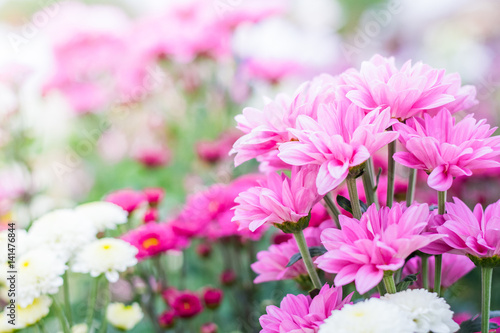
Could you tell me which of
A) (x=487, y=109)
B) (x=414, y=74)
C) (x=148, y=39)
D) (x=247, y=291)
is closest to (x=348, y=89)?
(x=414, y=74)

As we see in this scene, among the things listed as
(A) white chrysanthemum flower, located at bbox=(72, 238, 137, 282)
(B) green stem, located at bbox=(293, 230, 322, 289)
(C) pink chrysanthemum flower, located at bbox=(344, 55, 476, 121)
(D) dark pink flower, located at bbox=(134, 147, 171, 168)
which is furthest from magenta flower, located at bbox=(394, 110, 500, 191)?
(D) dark pink flower, located at bbox=(134, 147, 171, 168)

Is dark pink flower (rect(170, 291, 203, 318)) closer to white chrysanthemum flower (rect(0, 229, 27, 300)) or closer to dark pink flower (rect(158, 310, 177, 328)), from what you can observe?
dark pink flower (rect(158, 310, 177, 328))

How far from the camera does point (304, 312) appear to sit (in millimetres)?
470

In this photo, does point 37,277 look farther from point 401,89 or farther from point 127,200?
point 401,89

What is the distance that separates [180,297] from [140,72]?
80cm

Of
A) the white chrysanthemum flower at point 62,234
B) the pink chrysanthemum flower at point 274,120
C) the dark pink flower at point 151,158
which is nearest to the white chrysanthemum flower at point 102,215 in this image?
the white chrysanthemum flower at point 62,234

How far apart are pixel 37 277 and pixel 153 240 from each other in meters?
0.19

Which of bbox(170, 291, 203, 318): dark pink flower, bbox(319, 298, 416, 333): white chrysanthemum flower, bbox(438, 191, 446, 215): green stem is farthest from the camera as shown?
bbox(170, 291, 203, 318): dark pink flower

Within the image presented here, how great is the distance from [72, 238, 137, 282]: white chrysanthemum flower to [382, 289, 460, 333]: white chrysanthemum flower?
0.33 metres

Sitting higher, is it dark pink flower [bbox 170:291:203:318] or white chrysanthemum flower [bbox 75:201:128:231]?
white chrysanthemum flower [bbox 75:201:128:231]

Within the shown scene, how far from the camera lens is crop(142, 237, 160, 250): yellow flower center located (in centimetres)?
70

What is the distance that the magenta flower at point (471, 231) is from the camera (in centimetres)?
43

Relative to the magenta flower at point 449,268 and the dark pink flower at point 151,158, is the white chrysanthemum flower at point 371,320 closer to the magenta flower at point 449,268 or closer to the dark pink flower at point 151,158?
the magenta flower at point 449,268

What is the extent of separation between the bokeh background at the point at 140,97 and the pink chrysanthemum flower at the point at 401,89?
52 cm
